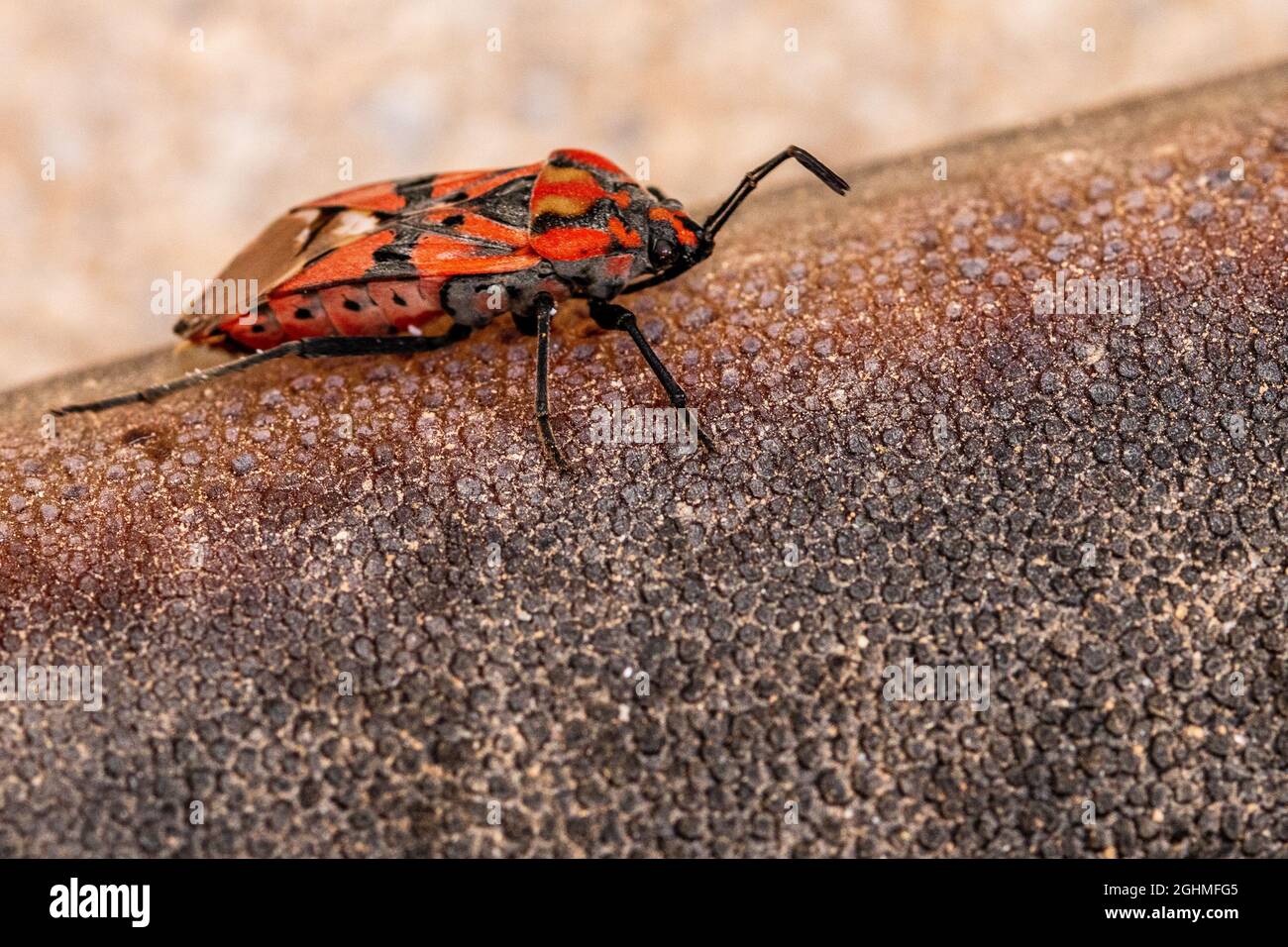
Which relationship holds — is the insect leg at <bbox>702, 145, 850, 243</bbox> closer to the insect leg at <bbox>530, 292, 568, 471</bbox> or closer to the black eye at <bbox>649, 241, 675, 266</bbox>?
the black eye at <bbox>649, 241, 675, 266</bbox>

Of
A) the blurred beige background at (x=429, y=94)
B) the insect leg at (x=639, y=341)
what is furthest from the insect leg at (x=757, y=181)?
the blurred beige background at (x=429, y=94)

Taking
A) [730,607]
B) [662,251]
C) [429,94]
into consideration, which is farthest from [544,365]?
[429,94]

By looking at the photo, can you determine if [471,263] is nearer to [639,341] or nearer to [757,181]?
[639,341]

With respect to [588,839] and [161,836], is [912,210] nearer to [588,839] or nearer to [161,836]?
[588,839]

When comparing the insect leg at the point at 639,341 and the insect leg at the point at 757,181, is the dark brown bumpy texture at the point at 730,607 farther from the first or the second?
the insect leg at the point at 757,181

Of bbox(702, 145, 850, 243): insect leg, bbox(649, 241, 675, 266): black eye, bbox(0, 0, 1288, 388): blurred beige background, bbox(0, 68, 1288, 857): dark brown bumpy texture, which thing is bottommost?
bbox(0, 68, 1288, 857): dark brown bumpy texture

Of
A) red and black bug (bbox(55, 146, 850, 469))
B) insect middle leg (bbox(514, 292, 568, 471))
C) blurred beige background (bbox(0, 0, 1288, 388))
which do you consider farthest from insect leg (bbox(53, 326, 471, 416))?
blurred beige background (bbox(0, 0, 1288, 388))
